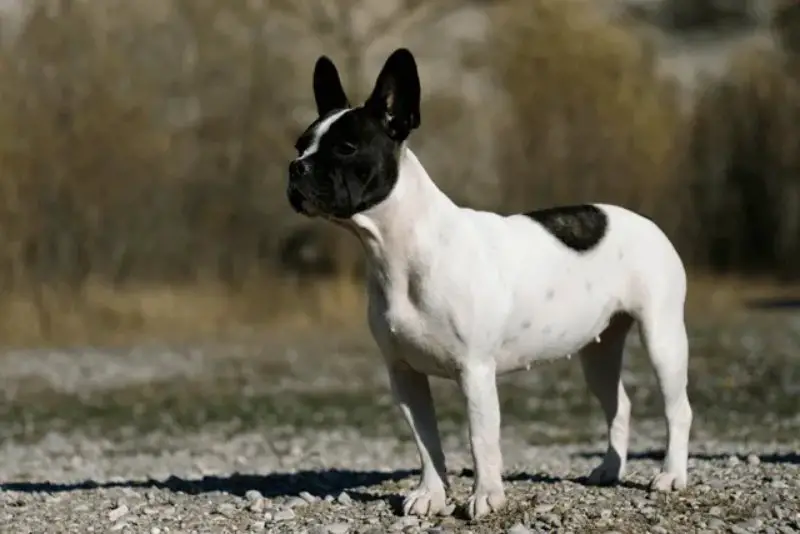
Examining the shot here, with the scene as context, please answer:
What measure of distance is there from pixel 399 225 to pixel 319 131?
29.6 inches

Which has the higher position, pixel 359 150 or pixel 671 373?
pixel 359 150


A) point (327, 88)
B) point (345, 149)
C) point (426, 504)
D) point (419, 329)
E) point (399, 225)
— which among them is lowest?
point (426, 504)

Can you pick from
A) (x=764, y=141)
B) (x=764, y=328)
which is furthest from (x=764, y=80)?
(x=764, y=328)

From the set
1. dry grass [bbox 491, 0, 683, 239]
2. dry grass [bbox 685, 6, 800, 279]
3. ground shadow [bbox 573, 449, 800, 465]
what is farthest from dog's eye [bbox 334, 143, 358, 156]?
dry grass [bbox 685, 6, 800, 279]

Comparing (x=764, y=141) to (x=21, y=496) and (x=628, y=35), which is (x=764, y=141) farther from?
(x=21, y=496)

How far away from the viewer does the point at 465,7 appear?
47.6 meters

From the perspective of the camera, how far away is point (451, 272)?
8.16 meters

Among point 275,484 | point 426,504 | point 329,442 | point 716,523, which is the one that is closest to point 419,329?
point 426,504

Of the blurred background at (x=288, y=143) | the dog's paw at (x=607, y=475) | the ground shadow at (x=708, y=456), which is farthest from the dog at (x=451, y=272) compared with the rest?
the blurred background at (x=288, y=143)

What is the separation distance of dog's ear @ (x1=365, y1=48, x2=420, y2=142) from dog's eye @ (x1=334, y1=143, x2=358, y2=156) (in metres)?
0.28

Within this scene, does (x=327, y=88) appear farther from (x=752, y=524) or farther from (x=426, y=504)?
(x=752, y=524)

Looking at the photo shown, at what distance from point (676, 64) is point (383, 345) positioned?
54.0m

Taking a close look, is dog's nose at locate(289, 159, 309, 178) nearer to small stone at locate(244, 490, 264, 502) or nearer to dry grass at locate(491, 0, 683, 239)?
small stone at locate(244, 490, 264, 502)

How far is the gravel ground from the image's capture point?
28.6ft
